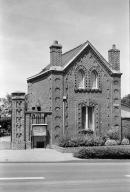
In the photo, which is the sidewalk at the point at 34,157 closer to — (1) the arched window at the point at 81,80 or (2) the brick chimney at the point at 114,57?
(1) the arched window at the point at 81,80

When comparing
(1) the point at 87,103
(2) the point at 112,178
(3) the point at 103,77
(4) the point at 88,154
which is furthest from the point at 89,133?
(2) the point at 112,178

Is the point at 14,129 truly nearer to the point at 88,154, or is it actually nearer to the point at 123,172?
the point at 88,154

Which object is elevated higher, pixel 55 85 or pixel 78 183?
pixel 55 85

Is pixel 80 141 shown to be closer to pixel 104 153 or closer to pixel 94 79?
pixel 94 79

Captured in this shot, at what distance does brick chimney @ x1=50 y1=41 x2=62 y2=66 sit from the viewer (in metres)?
31.2

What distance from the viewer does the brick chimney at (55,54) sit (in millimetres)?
31203

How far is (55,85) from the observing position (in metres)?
31.2

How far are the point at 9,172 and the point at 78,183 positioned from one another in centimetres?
442

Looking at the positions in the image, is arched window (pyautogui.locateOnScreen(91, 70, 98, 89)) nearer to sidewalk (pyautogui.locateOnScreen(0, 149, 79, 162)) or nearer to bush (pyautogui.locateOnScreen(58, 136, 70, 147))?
bush (pyautogui.locateOnScreen(58, 136, 70, 147))

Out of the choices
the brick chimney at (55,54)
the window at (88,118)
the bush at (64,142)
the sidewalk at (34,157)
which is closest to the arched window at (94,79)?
the window at (88,118)

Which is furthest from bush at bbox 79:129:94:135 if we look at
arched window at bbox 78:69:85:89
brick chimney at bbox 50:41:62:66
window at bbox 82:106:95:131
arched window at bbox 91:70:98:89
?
brick chimney at bbox 50:41:62:66

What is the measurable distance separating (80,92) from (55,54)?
3905 mm

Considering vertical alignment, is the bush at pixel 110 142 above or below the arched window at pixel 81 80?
below

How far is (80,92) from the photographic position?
32219 mm
